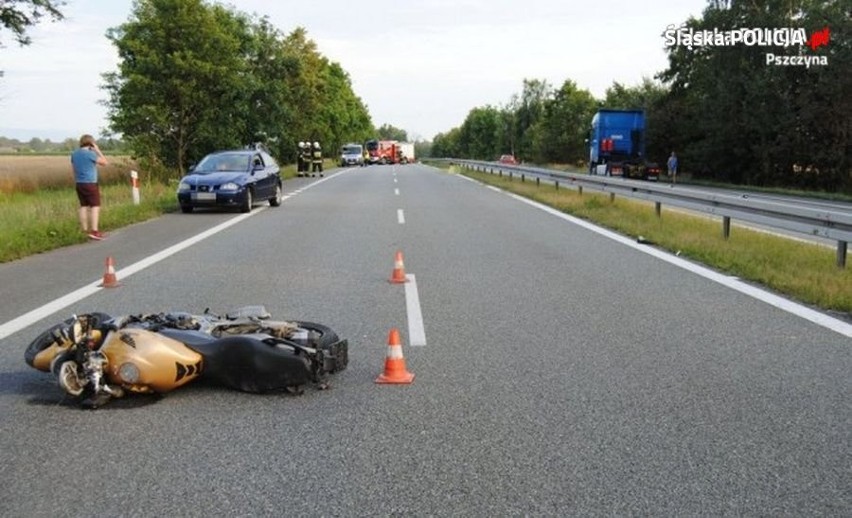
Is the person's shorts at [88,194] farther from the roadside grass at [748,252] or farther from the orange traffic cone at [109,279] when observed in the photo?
the roadside grass at [748,252]

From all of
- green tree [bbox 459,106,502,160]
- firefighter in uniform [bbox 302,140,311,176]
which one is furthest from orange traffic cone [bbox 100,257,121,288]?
green tree [bbox 459,106,502,160]

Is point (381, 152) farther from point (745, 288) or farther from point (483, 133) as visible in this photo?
point (745, 288)

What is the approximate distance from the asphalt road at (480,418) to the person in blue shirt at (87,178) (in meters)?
5.36

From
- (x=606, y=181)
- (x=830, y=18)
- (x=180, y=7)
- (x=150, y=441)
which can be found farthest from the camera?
(x=830, y=18)

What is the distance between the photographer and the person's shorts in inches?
538

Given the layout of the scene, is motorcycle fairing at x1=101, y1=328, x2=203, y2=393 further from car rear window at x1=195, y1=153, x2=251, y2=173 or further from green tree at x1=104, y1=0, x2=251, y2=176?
green tree at x1=104, y1=0, x2=251, y2=176

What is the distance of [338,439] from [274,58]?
41.0 metres

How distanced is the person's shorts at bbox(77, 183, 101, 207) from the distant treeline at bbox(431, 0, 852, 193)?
3295 centimetres

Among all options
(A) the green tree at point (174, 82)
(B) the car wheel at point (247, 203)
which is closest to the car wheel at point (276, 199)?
(B) the car wheel at point (247, 203)

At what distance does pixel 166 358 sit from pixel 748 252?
926 centimetres

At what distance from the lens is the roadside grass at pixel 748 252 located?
844 cm

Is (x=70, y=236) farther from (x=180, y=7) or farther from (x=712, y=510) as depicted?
(x=180, y=7)

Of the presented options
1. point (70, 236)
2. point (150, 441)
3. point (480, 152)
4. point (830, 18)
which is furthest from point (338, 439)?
point (480, 152)

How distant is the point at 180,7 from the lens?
27062 mm
